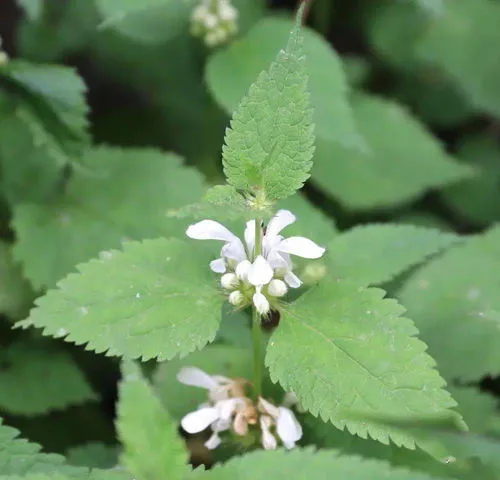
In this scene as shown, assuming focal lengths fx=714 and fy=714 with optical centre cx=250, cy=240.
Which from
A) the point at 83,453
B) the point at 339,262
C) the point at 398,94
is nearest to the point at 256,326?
the point at 339,262

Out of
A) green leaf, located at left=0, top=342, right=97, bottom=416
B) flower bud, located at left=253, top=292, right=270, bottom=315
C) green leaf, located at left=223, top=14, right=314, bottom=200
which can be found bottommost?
green leaf, located at left=0, top=342, right=97, bottom=416

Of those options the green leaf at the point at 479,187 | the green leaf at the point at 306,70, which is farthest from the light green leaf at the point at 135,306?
the green leaf at the point at 479,187

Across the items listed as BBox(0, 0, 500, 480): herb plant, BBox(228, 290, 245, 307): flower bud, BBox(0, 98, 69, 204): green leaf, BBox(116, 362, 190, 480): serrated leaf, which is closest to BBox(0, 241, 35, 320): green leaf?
BBox(0, 0, 500, 480): herb plant

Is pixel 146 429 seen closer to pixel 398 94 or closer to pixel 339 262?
pixel 339 262

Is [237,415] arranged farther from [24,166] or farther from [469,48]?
[469,48]

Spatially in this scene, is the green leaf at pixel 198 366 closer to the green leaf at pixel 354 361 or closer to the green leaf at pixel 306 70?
the green leaf at pixel 354 361

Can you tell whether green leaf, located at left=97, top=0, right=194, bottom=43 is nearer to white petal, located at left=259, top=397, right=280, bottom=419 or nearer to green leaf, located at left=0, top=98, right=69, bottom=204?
green leaf, located at left=0, top=98, right=69, bottom=204

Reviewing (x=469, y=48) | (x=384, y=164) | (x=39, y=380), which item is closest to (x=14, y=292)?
(x=39, y=380)
